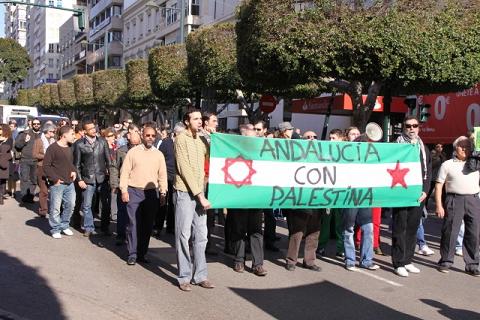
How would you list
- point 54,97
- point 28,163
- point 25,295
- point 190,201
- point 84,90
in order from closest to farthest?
point 25,295, point 190,201, point 28,163, point 84,90, point 54,97

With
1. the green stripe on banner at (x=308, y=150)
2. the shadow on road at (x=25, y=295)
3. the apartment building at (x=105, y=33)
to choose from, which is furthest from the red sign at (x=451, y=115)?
the apartment building at (x=105, y=33)

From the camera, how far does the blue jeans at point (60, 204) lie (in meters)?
8.98

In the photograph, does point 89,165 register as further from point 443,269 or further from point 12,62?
point 12,62

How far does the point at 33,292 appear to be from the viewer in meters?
5.99

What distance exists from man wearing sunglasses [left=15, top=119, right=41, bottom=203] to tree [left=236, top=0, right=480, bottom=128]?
574 centimetres

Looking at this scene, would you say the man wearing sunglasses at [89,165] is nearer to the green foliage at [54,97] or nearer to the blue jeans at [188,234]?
the blue jeans at [188,234]

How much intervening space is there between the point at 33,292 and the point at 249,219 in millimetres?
2654

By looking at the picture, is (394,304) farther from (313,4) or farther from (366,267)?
(313,4)

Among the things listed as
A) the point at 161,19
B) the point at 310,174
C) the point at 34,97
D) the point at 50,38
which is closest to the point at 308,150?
the point at 310,174

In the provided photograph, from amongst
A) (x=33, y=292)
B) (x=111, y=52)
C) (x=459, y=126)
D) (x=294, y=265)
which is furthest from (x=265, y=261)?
(x=111, y=52)

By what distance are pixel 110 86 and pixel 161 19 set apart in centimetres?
1032

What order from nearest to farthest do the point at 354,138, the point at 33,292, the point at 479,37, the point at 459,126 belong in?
1. the point at 33,292
2. the point at 354,138
3. the point at 479,37
4. the point at 459,126

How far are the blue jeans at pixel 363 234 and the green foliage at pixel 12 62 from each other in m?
80.3

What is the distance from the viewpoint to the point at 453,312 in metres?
5.96
